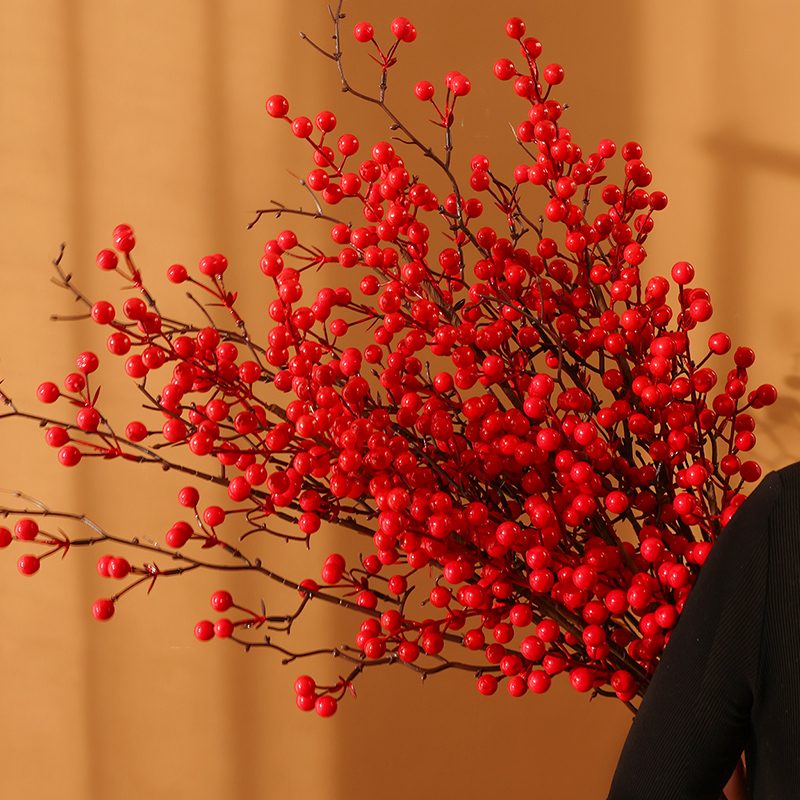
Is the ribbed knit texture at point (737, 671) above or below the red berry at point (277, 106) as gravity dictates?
below

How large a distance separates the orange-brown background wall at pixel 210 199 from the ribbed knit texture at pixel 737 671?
20.1 inches

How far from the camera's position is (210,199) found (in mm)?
948

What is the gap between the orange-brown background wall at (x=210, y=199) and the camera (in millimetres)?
917

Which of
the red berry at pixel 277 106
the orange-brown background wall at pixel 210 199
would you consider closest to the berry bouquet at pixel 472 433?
the red berry at pixel 277 106

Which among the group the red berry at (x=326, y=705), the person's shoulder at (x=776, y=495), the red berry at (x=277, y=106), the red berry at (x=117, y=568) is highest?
the red berry at (x=277, y=106)

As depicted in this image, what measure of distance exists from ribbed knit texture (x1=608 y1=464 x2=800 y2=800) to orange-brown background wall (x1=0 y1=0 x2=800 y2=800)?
51 centimetres

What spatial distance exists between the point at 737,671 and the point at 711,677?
0.7 inches

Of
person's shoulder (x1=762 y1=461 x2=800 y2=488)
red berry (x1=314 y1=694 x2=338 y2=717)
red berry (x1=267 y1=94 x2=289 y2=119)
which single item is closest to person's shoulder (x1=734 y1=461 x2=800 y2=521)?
person's shoulder (x1=762 y1=461 x2=800 y2=488)

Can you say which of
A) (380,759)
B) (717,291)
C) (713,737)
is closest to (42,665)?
(380,759)

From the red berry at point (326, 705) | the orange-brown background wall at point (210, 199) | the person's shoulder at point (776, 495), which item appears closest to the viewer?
the person's shoulder at point (776, 495)

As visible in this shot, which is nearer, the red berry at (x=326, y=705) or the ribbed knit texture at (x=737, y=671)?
the ribbed knit texture at (x=737, y=671)

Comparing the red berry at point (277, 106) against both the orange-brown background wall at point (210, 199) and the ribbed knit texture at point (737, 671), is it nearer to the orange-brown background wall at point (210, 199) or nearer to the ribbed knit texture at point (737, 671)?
the orange-brown background wall at point (210, 199)

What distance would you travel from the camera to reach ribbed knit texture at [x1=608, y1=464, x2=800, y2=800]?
498 millimetres

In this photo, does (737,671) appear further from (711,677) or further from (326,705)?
(326,705)
